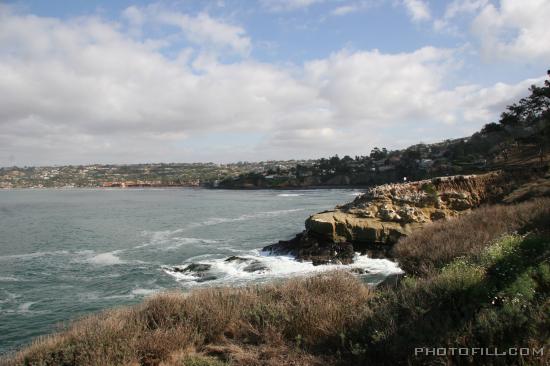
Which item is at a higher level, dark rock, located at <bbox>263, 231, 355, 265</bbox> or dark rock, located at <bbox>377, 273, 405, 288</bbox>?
dark rock, located at <bbox>377, 273, 405, 288</bbox>

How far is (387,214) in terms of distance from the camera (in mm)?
29562

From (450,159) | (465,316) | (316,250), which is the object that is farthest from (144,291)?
(450,159)

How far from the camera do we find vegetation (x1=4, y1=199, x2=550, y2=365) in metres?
5.42

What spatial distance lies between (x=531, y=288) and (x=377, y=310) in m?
2.28

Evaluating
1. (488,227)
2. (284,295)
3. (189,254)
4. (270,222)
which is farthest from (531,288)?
(270,222)

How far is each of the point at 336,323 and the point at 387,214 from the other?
23.5 meters

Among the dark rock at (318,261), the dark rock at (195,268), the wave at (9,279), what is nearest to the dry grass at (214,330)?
the dark rock at (195,268)

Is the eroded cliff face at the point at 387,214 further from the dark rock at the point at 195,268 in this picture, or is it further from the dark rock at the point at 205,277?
the dark rock at the point at 205,277

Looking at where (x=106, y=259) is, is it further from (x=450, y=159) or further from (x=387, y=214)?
(x=450, y=159)

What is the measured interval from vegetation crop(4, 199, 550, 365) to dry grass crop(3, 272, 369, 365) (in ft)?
0.06

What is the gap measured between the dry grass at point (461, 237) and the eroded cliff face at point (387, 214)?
26.4ft

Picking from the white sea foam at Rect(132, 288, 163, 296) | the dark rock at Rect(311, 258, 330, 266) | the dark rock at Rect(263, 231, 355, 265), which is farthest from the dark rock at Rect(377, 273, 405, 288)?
the dark rock at Rect(311, 258, 330, 266)

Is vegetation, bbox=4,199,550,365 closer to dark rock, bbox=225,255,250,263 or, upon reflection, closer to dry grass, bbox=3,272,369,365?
dry grass, bbox=3,272,369,365

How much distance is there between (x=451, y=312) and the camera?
20.3 ft
